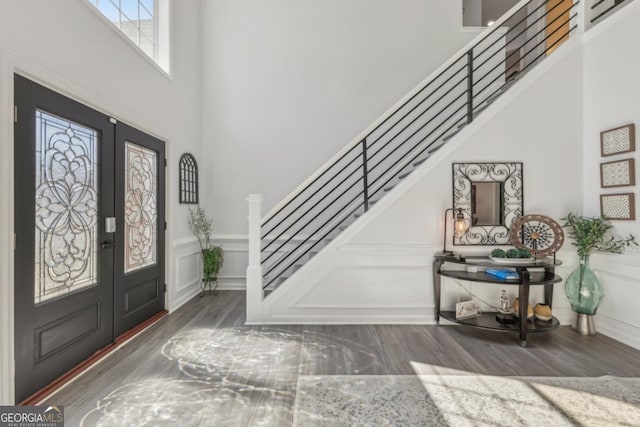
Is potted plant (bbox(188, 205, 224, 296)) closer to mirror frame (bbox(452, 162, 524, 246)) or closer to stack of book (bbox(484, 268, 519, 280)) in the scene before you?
mirror frame (bbox(452, 162, 524, 246))

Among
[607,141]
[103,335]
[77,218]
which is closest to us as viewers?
[77,218]

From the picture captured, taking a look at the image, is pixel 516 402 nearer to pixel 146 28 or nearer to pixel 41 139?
pixel 41 139

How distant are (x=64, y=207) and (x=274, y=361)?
1.98m

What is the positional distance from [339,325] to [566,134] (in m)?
3.16

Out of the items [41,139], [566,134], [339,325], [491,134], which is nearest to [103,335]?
[41,139]

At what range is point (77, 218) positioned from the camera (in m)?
2.40

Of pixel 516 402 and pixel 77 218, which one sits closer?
pixel 516 402

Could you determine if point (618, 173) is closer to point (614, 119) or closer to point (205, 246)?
point (614, 119)

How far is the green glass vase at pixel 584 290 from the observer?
294 cm

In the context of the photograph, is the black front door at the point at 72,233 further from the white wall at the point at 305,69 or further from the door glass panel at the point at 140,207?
the white wall at the point at 305,69

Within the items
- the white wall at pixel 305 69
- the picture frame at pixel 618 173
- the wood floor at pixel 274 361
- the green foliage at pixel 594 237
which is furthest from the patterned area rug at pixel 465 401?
the white wall at pixel 305 69

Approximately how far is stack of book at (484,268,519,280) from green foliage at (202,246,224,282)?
345 cm

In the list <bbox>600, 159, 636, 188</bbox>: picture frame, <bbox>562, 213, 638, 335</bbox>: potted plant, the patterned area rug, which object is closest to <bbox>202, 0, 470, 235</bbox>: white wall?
<bbox>600, 159, 636, 188</bbox>: picture frame

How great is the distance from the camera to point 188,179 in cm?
429
